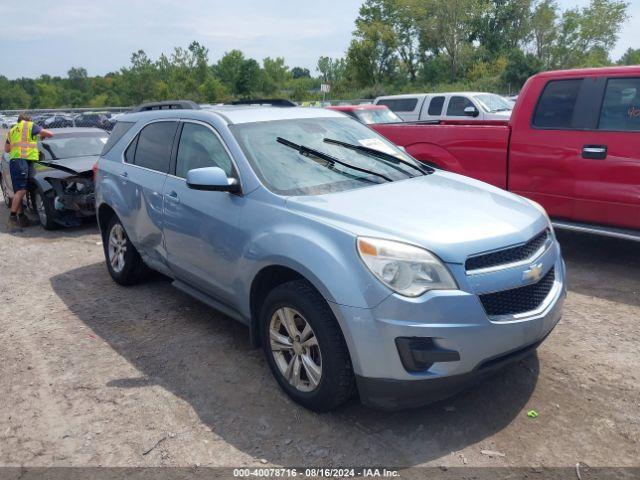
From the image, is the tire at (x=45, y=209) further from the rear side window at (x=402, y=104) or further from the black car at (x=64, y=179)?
the rear side window at (x=402, y=104)

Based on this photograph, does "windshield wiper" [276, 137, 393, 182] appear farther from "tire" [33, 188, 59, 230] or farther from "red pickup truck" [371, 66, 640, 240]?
"tire" [33, 188, 59, 230]

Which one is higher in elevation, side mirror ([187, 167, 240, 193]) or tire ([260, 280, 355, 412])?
side mirror ([187, 167, 240, 193])

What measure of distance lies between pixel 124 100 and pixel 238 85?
48.8ft

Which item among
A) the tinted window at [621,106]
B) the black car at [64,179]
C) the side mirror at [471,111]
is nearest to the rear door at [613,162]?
the tinted window at [621,106]

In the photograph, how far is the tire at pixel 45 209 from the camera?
28.5 feet

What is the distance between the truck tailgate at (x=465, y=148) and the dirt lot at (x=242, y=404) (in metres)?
1.70

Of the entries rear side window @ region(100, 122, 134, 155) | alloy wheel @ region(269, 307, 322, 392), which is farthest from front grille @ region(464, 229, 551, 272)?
rear side window @ region(100, 122, 134, 155)

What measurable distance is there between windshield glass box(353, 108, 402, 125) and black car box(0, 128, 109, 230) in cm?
578

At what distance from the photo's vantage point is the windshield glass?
42.8ft

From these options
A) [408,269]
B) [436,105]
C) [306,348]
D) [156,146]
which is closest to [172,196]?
[156,146]

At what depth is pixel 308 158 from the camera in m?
3.95

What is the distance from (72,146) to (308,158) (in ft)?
23.6

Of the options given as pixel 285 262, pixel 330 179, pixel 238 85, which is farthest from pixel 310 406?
pixel 238 85

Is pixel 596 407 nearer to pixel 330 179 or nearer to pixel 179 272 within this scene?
pixel 330 179
